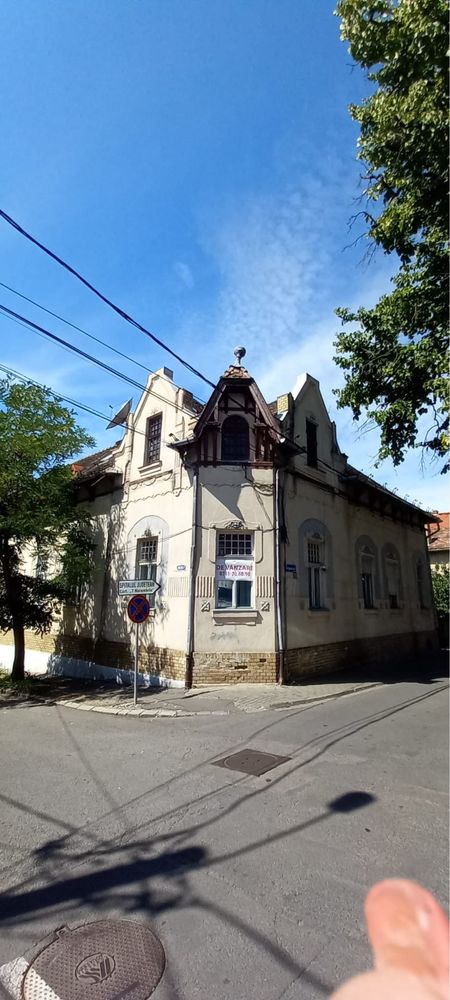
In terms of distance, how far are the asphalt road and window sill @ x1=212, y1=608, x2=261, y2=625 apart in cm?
471

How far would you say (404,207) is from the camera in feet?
28.7

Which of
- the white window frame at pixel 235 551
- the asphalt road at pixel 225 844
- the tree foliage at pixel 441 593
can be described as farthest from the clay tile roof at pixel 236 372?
the tree foliage at pixel 441 593

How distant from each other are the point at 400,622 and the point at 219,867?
1804 centimetres

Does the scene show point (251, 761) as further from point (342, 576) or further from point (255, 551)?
point (342, 576)

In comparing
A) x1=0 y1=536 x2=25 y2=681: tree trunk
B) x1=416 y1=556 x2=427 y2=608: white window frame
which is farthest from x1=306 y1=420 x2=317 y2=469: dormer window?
x1=416 y1=556 x2=427 y2=608: white window frame

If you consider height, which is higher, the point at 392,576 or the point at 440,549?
the point at 440,549

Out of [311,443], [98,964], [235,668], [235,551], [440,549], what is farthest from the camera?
[440,549]

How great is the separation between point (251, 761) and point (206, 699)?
4658 mm

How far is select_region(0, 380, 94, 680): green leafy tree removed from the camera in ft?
44.9

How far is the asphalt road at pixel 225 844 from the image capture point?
3078mm

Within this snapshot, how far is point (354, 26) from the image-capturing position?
A: 319 inches

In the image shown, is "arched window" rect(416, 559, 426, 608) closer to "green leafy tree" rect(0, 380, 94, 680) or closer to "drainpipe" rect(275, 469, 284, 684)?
"drainpipe" rect(275, 469, 284, 684)

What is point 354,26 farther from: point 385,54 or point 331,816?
point 331,816

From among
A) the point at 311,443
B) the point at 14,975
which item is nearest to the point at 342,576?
the point at 311,443
